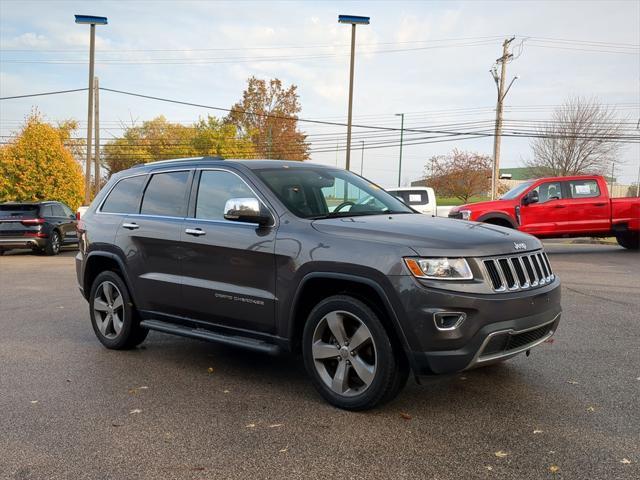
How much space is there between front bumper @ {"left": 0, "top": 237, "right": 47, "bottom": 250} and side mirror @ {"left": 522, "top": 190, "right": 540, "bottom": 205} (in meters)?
13.5

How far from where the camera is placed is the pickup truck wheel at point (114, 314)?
593 centimetres

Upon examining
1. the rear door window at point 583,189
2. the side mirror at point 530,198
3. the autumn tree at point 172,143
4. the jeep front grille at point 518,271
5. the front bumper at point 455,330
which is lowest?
the front bumper at point 455,330

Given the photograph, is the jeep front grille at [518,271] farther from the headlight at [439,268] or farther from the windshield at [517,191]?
the windshield at [517,191]

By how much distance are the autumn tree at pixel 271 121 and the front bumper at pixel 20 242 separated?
38.7 metres

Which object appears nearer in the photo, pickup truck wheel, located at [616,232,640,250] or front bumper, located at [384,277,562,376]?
front bumper, located at [384,277,562,376]

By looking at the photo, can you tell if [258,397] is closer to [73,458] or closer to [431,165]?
[73,458]

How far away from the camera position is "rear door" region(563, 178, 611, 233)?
15.8 metres

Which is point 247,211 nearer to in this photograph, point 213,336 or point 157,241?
point 213,336

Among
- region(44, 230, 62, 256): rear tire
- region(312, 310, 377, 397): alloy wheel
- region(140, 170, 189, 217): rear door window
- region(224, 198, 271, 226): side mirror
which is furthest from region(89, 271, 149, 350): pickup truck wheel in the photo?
region(44, 230, 62, 256): rear tire

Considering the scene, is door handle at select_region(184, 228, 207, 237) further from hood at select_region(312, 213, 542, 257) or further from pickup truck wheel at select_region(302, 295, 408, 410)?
pickup truck wheel at select_region(302, 295, 408, 410)

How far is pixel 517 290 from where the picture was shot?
407cm

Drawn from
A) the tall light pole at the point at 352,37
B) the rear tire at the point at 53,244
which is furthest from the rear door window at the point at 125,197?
the tall light pole at the point at 352,37

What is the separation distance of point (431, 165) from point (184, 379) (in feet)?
210

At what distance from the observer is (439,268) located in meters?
3.87
